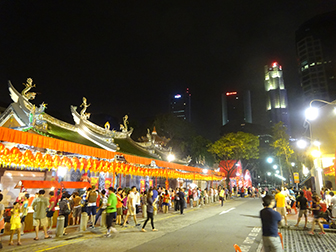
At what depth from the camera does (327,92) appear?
74000mm

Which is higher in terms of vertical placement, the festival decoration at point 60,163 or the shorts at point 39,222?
the festival decoration at point 60,163

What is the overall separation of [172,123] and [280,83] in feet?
488

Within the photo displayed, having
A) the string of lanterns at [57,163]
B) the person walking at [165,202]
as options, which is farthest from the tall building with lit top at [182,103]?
the person walking at [165,202]

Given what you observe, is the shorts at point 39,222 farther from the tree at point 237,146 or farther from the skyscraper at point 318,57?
the skyscraper at point 318,57

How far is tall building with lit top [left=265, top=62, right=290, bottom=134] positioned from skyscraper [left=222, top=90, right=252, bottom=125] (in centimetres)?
1360

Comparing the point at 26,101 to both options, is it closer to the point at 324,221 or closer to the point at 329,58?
the point at 324,221

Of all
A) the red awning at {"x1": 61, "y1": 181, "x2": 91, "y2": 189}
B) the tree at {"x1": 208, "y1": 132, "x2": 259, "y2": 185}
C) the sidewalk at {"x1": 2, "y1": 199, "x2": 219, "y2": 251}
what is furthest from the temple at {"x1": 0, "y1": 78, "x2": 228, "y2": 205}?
the tree at {"x1": 208, "y1": 132, "x2": 259, "y2": 185}

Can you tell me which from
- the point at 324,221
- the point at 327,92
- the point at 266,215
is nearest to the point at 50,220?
the point at 266,215

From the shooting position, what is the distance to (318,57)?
79188 millimetres

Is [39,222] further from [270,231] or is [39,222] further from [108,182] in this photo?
[108,182]

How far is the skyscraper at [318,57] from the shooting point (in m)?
75.4

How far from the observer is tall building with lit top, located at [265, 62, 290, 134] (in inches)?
5679

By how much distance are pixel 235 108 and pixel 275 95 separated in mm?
28554

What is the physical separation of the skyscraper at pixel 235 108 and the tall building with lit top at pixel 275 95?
1360 centimetres
